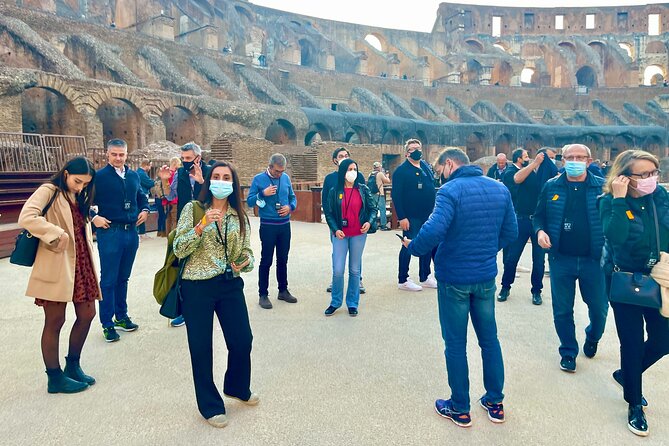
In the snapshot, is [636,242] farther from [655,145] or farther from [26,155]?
[655,145]

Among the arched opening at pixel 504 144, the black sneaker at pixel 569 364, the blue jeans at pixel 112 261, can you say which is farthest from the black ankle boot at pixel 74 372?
the arched opening at pixel 504 144

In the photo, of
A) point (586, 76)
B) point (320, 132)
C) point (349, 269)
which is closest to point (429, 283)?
point (349, 269)

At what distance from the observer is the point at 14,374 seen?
10.3 ft

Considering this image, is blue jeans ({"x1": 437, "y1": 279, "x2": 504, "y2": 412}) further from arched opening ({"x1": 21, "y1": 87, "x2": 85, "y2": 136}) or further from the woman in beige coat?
arched opening ({"x1": 21, "y1": 87, "x2": 85, "y2": 136})

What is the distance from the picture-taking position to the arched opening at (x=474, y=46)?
4638 centimetres

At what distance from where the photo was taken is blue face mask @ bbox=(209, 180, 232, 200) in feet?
8.53

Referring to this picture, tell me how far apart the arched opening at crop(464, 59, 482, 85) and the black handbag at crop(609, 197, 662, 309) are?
43.0m

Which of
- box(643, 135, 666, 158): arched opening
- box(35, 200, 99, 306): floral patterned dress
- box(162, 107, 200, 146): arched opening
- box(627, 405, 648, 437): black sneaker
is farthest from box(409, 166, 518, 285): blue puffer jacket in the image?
box(643, 135, 666, 158): arched opening

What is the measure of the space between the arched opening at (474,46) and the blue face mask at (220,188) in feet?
162

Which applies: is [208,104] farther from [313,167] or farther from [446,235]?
[446,235]

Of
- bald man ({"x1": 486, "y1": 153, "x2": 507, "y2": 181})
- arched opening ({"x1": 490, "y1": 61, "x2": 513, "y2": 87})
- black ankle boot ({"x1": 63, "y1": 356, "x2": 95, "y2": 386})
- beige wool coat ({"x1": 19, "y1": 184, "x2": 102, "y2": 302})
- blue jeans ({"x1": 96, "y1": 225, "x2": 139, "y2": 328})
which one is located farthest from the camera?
arched opening ({"x1": 490, "y1": 61, "x2": 513, "y2": 87})

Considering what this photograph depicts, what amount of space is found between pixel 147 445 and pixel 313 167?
46.9 feet

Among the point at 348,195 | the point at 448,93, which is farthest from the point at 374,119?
the point at 348,195

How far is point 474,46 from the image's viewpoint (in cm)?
4681
